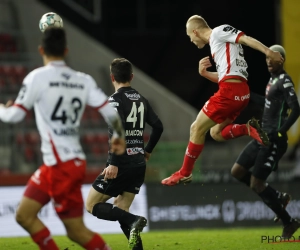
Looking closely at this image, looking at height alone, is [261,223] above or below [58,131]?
below

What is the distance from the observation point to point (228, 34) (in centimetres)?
883

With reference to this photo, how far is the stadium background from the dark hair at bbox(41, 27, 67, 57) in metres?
8.12

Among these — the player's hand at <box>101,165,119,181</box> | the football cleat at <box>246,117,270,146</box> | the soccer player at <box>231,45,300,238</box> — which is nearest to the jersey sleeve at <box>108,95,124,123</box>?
the player's hand at <box>101,165,119,181</box>

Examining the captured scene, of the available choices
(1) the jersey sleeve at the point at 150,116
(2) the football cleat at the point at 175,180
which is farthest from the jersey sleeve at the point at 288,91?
(1) the jersey sleeve at the point at 150,116

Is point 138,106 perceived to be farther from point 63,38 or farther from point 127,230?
point 63,38

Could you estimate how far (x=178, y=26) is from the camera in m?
23.6

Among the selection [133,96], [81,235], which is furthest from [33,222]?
[133,96]

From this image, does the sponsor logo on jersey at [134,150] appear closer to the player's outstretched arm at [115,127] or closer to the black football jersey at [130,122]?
the black football jersey at [130,122]

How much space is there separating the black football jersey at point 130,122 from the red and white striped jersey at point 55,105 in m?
1.63

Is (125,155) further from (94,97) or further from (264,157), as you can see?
(264,157)

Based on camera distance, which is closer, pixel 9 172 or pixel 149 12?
pixel 9 172

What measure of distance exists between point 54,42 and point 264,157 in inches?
189

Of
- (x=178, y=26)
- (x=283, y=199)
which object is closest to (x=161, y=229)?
(x=283, y=199)

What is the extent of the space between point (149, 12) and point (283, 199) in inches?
561
